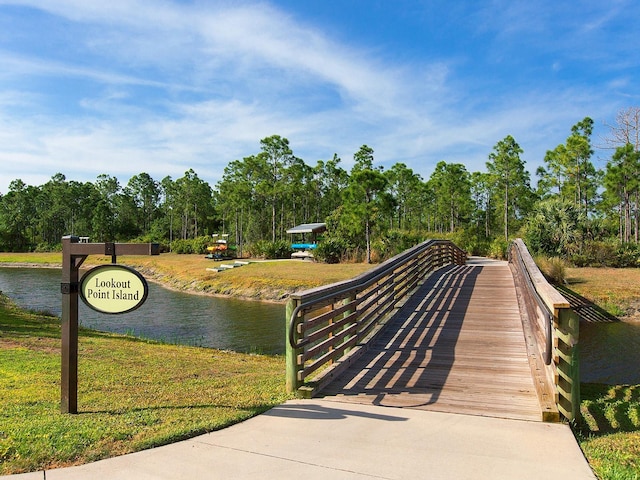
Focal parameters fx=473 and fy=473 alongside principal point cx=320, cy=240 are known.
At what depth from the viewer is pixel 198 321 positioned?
1530 centimetres

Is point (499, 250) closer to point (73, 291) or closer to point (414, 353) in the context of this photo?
point (414, 353)

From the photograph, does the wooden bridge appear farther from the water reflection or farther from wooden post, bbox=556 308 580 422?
the water reflection

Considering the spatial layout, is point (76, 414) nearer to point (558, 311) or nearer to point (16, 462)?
point (16, 462)

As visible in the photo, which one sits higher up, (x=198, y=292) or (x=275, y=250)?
(x=275, y=250)

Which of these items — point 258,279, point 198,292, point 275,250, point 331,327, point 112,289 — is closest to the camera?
point 112,289

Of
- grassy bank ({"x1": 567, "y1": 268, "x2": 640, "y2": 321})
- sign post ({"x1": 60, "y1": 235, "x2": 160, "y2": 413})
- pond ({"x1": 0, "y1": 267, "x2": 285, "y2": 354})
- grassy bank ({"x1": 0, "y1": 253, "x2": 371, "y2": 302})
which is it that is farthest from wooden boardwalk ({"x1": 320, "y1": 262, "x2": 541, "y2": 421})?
grassy bank ({"x1": 0, "y1": 253, "x2": 371, "y2": 302})

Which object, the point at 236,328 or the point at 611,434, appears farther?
the point at 236,328

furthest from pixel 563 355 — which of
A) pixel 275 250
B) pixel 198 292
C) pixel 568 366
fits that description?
pixel 275 250

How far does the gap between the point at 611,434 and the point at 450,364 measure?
212 cm

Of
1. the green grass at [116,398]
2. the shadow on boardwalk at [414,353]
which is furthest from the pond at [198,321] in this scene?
the shadow on boardwalk at [414,353]

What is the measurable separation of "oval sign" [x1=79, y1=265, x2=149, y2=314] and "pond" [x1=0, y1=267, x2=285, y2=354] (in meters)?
6.70

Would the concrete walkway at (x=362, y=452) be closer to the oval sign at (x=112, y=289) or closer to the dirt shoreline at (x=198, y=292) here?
the oval sign at (x=112, y=289)

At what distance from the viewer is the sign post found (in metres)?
4.36

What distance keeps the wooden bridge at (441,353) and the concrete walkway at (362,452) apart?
451mm
